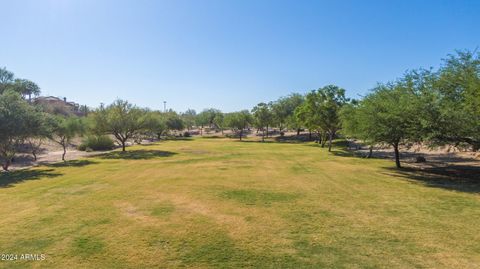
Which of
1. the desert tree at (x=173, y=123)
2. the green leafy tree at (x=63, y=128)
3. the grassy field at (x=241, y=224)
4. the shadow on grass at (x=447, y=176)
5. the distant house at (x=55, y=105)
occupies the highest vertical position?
the distant house at (x=55, y=105)

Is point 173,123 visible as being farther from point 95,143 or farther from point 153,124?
point 95,143

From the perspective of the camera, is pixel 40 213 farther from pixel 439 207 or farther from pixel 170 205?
pixel 439 207

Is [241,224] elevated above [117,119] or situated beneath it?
situated beneath

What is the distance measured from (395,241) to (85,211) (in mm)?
11754

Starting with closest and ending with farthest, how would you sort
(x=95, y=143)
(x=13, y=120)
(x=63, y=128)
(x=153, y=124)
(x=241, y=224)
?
1. (x=241, y=224)
2. (x=13, y=120)
3. (x=63, y=128)
4. (x=95, y=143)
5. (x=153, y=124)

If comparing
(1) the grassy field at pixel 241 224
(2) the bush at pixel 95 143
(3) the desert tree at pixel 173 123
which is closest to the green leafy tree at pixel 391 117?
(1) the grassy field at pixel 241 224

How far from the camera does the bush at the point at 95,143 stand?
1966 inches

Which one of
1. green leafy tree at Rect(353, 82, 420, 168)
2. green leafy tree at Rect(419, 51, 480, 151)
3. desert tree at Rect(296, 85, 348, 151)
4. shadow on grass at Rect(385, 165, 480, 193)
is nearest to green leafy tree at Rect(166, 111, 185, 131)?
desert tree at Rect(296, 85, 348, 151)

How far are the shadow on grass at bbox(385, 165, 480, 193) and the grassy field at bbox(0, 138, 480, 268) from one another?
64 cm

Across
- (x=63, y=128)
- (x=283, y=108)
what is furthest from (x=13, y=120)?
(x=283, y=108)

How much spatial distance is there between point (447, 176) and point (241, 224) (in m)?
19.0

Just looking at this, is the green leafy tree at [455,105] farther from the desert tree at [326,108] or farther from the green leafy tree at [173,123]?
the green leafy tree at [173,123]

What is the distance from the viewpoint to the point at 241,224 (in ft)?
35.1

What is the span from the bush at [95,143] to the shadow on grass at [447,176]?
44653 mm
